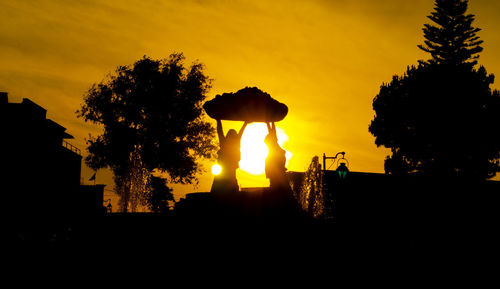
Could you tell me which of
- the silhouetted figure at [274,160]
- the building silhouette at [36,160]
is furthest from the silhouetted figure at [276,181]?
the building silhouette at [36,160]

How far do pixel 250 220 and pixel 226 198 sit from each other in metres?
1.31

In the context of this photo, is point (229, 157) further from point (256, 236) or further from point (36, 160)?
point (36, 160)

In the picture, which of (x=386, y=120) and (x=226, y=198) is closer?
(x=226, y=198)

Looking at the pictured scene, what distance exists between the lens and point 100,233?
38.9 feet

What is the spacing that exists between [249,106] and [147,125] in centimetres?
2543

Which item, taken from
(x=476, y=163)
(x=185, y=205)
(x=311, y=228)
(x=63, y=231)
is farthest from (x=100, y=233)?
(x=476, y=163)

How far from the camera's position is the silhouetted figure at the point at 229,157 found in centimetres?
1504

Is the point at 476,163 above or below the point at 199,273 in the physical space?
above

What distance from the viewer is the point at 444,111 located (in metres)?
39.2

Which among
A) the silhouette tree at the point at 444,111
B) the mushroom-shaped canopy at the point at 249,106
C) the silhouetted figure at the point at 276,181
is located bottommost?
the silhouetted figure at the point at 276,181

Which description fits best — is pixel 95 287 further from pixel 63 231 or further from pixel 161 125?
pixel 161 125

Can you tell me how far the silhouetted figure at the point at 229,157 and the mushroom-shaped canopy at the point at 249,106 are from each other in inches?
19.3

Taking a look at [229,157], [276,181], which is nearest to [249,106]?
[229,157]

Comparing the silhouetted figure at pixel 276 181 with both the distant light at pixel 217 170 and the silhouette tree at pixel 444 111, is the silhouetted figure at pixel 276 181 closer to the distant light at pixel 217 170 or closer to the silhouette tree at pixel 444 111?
the distant light at pixel 217 170
